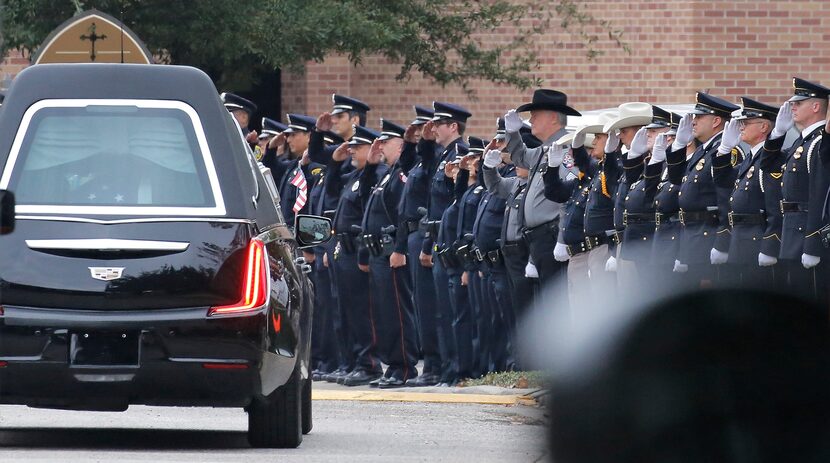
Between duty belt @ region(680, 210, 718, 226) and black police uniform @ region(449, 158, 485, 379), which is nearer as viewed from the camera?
duty belt @ region(680, 210, 718, 226)

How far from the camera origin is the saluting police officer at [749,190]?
12.2 m

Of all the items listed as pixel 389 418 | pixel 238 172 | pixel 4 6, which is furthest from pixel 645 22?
pixel 238 172

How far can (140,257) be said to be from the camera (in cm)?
820

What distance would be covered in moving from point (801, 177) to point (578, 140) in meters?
2.64

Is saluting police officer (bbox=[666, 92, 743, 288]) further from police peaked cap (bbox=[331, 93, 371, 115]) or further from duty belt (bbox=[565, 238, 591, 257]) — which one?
police peaked cap (bbox=[331, 93, 371, 115])

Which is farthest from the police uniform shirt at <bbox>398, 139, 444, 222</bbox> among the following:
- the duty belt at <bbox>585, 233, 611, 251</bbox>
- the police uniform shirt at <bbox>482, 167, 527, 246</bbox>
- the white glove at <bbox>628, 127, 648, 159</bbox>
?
the white glove at <bbox>628, 127, 648, 159</bbox>

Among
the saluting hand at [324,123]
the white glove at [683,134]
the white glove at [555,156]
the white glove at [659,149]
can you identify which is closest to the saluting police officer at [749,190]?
the white glove at [683,134]

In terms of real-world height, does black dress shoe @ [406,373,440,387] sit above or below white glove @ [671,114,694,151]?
below

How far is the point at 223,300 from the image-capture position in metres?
8.20

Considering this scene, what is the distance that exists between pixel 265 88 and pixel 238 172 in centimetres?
1847

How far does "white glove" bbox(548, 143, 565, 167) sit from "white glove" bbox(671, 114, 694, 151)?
0.83m

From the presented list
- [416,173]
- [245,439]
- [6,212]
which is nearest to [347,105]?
[416,173]

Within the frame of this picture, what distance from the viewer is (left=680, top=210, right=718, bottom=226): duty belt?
1308cm

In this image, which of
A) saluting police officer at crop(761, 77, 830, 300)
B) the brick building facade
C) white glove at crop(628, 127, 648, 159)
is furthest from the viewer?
the brick building facade
